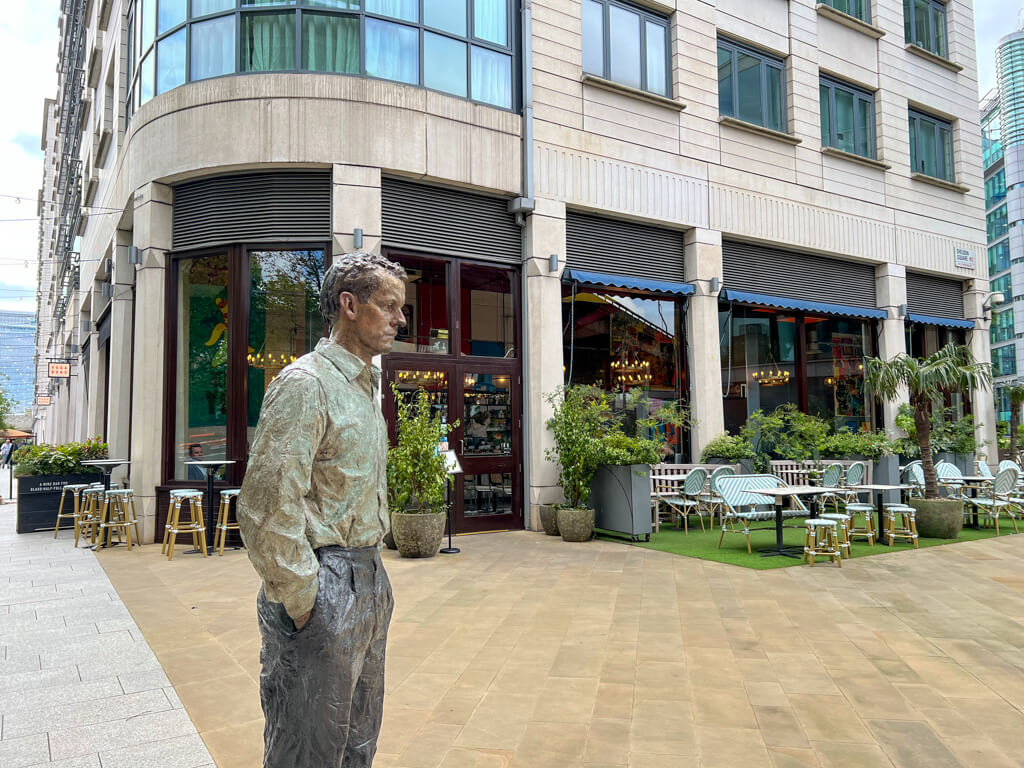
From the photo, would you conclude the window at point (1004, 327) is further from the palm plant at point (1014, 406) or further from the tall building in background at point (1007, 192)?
the palm plant at point (1014, 406)

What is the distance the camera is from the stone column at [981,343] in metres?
17.1

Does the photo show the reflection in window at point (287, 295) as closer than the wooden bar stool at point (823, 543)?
No

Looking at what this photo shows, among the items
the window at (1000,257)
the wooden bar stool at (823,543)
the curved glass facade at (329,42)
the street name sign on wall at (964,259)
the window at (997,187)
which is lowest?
the wooden bar stool at (823,543)

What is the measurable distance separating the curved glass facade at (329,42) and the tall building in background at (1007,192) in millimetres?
52799

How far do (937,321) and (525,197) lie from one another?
11293mm

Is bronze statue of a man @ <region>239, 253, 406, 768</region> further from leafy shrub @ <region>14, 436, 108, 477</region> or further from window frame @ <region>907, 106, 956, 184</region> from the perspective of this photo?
window frame @ <region>907, 106, 956, 184</region>

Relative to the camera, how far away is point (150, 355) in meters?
9.57

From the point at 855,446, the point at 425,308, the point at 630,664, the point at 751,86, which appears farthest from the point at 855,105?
the point at 630,664

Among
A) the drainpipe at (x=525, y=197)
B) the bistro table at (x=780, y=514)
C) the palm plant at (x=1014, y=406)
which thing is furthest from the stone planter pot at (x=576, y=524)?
the palm plant at (x=1014, y=406)

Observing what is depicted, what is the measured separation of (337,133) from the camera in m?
9.38

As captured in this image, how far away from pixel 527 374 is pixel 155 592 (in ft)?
18.9

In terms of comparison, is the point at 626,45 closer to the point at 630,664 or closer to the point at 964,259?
the point at 964,259

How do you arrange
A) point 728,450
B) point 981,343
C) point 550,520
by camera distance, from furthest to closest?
point 981,343
point 728,450
point 550,520

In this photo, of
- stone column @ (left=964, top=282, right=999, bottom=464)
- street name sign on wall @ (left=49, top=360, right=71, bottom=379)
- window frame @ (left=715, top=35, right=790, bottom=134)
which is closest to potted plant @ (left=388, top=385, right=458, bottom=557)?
window frame @ (left=715, top=35, right=790, bottom=134)
